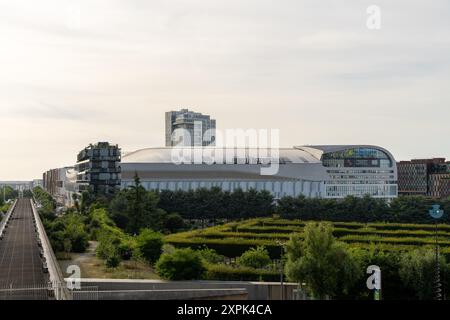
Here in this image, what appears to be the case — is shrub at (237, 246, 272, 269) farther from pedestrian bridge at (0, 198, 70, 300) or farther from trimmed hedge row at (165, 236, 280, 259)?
pedestrian bridge at (0, 198, 70, 300)

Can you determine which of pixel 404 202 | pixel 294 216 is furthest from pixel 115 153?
pixel 404 202

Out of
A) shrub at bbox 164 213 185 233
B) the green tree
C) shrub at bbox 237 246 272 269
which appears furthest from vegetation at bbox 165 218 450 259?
shrub at bbox 164 213 185 233

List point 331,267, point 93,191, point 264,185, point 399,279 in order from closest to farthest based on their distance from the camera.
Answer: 1. point 331,267
2. point 399,279
3. point 93,191
4. point 264,185

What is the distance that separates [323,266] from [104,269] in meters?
13.5

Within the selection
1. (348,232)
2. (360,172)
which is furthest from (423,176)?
(348,232)

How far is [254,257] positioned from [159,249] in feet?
19.5

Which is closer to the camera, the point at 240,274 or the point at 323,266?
the point at 323,266

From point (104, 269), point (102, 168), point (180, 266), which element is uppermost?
point (102, 168)

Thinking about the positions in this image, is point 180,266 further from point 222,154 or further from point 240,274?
point 222,154

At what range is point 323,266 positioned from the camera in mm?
30578

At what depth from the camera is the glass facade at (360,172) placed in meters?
110
